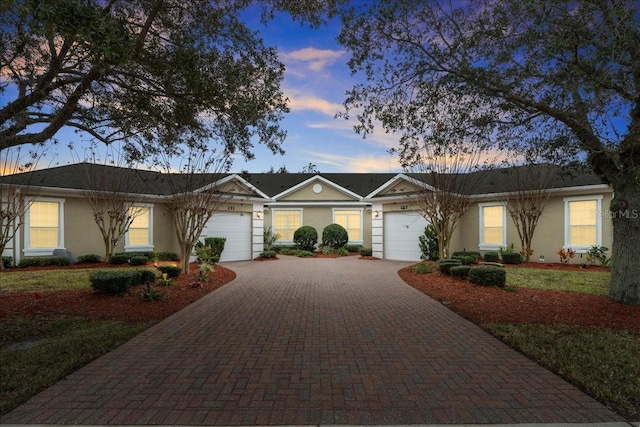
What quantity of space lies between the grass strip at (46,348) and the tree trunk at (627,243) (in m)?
10.3

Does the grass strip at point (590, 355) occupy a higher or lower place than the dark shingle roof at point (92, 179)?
lower

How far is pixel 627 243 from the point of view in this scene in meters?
7.64

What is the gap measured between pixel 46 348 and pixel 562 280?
43.8 feet

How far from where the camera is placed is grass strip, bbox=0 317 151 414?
399 cm

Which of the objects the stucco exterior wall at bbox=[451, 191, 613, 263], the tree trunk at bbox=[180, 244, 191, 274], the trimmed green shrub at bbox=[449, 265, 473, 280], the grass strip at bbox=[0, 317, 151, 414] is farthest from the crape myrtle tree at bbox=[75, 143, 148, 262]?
the stucco exterior wall at bbox=[451, 191, 613, 263]

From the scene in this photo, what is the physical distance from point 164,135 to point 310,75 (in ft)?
17.2

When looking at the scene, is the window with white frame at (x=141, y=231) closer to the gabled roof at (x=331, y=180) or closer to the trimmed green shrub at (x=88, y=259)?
the trimmed green shrub at (x=88, y=259)

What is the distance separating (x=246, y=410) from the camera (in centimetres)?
354

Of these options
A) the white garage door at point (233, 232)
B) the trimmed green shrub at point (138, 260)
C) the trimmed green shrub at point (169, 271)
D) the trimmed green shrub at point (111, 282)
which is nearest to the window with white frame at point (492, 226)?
the white garage door at point (233, 232)

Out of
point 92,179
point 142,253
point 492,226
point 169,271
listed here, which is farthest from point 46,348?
point 492,226

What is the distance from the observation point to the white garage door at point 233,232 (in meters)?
17.1

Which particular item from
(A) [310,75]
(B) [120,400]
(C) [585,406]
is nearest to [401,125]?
(A) [310,75]

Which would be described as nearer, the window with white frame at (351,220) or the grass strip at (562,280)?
the grass strip at (562,280)

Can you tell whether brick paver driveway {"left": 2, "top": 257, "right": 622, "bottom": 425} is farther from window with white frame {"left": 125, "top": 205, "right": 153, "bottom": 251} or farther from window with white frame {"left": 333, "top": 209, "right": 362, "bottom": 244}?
window with white frame {"left": 333, "top": 209, "right": 362, "bottom": 244}
